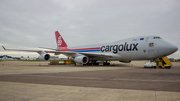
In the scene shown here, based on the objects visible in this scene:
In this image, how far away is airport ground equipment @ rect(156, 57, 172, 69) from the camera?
727 inches

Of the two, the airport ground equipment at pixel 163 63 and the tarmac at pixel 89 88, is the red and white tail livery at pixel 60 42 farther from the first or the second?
the tarmac at pixel 89 88

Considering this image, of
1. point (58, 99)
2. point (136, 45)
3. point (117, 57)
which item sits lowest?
point (58, 99)

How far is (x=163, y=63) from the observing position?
19.3 metres

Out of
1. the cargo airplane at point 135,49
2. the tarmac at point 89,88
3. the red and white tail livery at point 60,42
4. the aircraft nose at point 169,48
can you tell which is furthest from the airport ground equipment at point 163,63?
the red and white tail livery at point 60,42

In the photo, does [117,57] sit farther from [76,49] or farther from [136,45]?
[76,49]

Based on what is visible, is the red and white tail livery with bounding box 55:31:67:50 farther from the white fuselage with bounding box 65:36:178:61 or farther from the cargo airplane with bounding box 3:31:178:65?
the white fuselage with bounding box 65:36:178:61

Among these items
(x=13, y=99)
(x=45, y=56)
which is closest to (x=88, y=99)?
(x=13, y=99)

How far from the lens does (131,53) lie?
2116 centimetres

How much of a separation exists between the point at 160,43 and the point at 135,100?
55.1ft

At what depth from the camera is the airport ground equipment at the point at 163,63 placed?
1846cm

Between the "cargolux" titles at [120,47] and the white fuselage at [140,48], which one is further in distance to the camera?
the "cargolux" titles at [120,47]

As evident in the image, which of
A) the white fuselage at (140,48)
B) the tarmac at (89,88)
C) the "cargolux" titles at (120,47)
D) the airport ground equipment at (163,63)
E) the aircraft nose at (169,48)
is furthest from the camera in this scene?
the "cargolux" titles at (120,47)

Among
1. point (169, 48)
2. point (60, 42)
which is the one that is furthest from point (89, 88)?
point (60, 42)

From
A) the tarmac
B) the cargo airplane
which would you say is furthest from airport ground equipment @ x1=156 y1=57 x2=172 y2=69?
the tarmac
